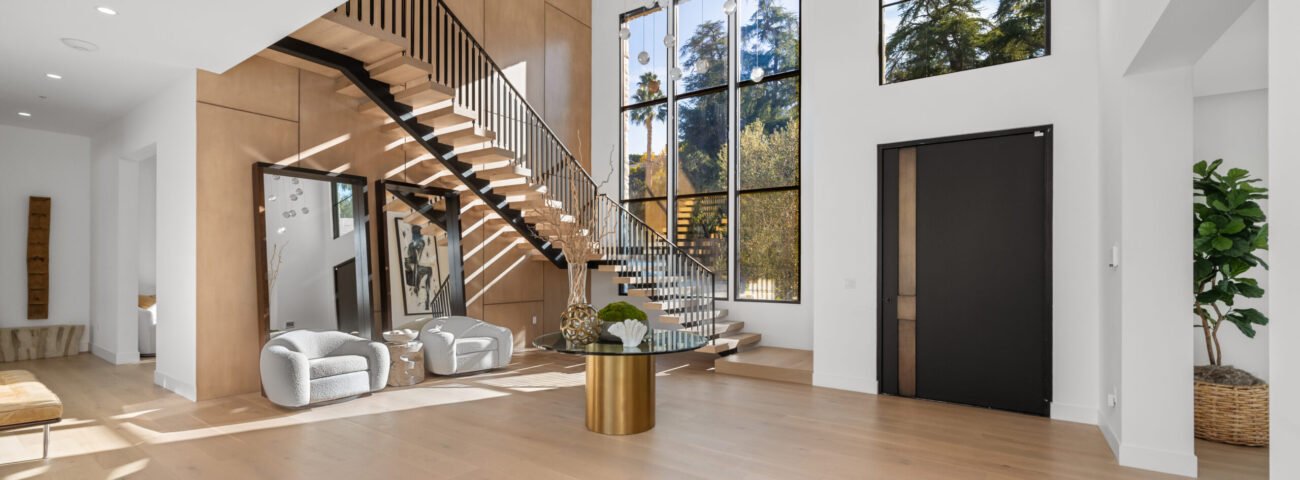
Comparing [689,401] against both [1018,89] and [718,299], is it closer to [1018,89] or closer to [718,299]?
[718,299]

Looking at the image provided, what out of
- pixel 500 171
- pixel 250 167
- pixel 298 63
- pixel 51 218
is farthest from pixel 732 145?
pixel 51 218

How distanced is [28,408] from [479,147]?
4015 millimetres

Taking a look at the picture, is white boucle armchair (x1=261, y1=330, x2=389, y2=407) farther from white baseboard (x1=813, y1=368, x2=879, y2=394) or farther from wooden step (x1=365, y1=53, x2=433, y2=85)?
white baseboard (x1=813, y1=368, x2=879, y2=394)

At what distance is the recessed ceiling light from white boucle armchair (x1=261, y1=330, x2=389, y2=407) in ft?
8.83

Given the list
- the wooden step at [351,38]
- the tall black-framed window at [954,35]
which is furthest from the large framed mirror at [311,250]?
the tall black-framed window at [954,35]

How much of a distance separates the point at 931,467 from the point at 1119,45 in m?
3.05

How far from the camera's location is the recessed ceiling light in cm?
481

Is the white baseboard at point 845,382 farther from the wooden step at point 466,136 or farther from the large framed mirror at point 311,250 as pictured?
the large framed mirror at point 311,250

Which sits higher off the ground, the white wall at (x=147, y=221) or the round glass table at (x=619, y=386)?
the white wall at (x=147, y=221)

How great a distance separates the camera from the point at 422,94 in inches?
241

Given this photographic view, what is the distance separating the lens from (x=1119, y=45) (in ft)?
13.8

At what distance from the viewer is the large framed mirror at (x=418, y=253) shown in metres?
7.17

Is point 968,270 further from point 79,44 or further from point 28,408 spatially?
point 79,44

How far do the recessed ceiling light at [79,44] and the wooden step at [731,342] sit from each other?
614cm
